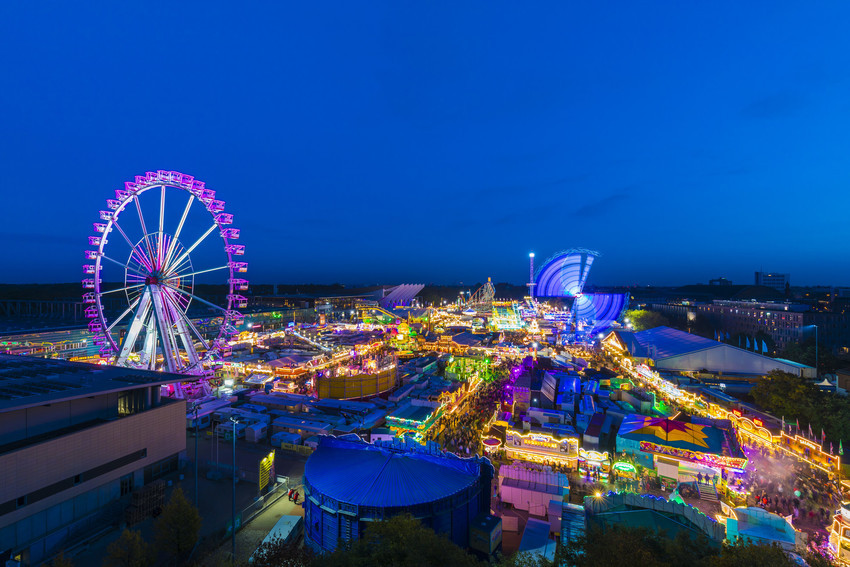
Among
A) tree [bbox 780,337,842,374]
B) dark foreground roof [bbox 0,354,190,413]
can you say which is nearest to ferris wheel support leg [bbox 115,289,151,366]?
dark foreground roof [bbox 0,354,190,413]

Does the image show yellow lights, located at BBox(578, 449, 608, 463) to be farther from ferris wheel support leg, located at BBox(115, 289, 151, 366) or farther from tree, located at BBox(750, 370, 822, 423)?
ferris wheel support leg, located at BBox(115, 289, 151, 366)

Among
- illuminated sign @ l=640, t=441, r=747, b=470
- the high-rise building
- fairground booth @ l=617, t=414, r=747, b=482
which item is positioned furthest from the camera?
the high-rise building

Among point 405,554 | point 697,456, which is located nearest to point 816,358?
point 697,456

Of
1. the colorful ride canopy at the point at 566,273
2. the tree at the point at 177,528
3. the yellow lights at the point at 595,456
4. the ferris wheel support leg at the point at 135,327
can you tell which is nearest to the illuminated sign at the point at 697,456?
the yellow lights at the point at 595,456

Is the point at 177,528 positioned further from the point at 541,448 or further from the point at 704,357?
the point at 704,357

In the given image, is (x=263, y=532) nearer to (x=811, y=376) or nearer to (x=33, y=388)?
(x=33, y=388)

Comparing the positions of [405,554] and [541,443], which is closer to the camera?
[405,554]
